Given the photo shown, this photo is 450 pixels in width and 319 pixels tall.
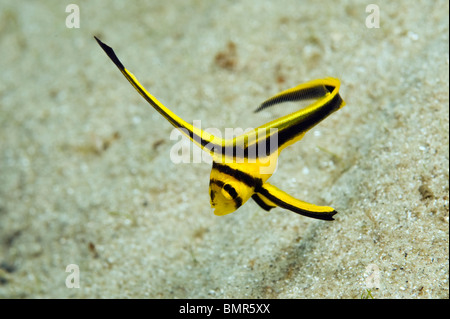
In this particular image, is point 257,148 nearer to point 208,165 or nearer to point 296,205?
point 296,205

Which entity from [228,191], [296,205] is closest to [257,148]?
[228,191]

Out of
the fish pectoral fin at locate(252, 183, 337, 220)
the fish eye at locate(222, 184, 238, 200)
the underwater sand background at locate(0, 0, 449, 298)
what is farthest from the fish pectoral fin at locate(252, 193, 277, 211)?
the underwater sand background at locate(0, 0, 449, 298)

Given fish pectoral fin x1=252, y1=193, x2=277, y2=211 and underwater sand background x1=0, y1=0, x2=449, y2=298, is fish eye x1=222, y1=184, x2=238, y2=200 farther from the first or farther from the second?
underwater sand background x1=0, y1=0, x2=449, y2=298

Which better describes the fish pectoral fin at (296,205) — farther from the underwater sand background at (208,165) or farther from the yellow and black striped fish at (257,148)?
the underwater sand background at (208,165)

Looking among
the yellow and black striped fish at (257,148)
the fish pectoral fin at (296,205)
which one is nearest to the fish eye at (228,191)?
the yellow and black striped fish at (257,148)
